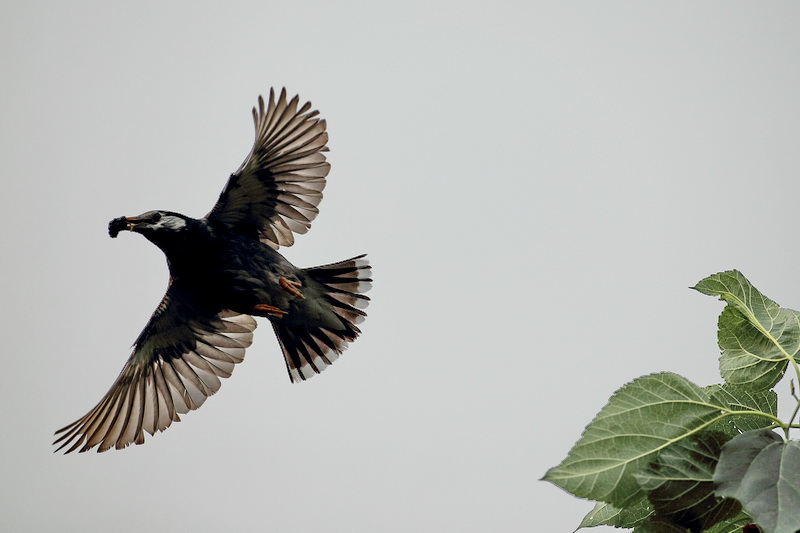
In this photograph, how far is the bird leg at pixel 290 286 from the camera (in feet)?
5.35

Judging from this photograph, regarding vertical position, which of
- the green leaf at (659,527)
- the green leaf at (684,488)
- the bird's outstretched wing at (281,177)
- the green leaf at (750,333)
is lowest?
the green leaf at (659,527)

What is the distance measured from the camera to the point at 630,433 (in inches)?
20.9

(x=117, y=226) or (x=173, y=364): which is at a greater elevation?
(x=117, y=226)

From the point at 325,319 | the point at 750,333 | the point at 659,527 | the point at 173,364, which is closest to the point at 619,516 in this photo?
the point at 659,527

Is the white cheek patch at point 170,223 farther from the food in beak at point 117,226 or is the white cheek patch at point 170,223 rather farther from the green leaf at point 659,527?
the green leaf at point 659,527

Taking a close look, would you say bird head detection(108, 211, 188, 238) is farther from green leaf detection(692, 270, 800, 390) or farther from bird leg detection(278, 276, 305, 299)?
green leaf detection(692, 270, 800, 390)

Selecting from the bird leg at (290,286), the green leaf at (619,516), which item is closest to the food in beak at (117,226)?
the bird leg at (290,286)

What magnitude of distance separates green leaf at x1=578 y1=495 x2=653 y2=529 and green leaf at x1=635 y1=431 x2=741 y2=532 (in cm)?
5

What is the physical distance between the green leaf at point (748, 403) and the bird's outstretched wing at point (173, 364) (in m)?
1.30

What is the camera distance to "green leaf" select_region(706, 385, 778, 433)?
1.87 feet

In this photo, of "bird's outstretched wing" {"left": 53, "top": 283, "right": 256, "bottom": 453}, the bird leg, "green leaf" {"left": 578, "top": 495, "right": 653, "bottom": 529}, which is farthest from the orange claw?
"green leaf" {"left": 578, "top": 495, "right": 653, "bottom": 529}

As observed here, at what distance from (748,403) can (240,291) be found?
3.78 feet

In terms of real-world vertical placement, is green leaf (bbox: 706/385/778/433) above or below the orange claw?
below

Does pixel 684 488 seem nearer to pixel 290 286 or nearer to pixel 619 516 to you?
pixel 619 516
